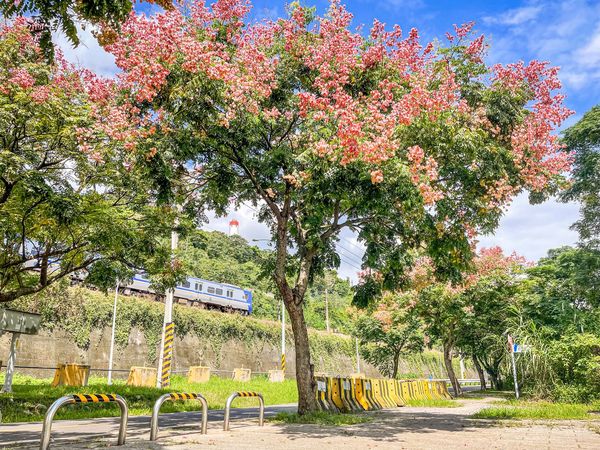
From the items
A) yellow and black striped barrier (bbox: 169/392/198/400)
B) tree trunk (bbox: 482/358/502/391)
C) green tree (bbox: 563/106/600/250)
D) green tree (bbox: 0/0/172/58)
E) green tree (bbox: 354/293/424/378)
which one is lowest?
tree trunk (bbox: 482/358/502/391)

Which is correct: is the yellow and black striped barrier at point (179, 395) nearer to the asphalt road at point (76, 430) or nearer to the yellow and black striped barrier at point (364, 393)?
the asphalt road at point (76, 430)

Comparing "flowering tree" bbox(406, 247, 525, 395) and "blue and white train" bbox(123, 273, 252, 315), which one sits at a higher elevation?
"blue and white train" bbox(123, 273, 252, 315)

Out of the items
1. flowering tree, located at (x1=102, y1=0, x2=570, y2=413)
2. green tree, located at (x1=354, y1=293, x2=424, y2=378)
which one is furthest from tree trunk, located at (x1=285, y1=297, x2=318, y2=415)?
green tree, located at (x1=354, y1=293, x2=424, y2=378)

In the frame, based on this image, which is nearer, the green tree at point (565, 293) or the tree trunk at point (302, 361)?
the tree trunk at point (302, 361)

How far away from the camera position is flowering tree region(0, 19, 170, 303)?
1033 centimetres

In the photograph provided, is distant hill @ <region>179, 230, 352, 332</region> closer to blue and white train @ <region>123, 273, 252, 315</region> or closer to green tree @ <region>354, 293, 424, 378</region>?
blue and white train @ <region>123, 273, 252, 315</region>

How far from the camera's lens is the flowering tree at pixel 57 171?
33.9ft

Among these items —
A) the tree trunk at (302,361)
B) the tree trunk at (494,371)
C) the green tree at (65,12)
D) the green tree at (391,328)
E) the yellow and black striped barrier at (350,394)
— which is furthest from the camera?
the tree trunk at (494,371)

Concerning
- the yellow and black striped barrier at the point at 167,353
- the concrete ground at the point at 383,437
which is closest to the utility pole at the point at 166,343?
the yellow and black striped barrier at the point at 167,353

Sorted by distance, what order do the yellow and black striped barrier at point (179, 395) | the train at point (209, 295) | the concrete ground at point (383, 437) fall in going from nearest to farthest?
the concrete ground at point (383, 437) → the yellow and black striped barrier at point (179, 395) → the train at point (209, 295)

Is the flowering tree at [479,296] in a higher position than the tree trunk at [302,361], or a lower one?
higher

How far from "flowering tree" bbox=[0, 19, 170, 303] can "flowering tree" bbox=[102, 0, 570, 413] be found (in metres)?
1.64

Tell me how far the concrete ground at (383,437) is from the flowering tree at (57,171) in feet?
16.8

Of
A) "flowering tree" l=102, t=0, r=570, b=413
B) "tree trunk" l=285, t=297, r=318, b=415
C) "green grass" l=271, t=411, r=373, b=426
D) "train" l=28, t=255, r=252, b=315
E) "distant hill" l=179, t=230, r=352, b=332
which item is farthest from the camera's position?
"distant hill" l=179, t=230, r=352, b=332
